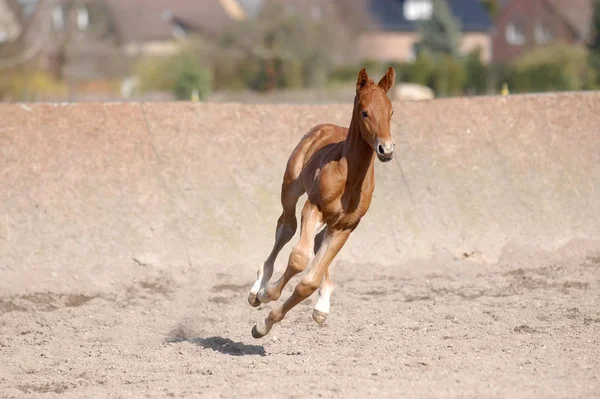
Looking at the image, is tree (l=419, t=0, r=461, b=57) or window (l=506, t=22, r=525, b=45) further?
window (l=506, t=22, r=525, b=45)

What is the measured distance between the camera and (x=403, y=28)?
69.0 m

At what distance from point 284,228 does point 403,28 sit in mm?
61708

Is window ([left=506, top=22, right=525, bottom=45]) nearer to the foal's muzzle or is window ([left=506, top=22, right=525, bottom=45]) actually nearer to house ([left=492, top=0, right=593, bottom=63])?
house ([left=492, top=0, right=593, bottom=63])

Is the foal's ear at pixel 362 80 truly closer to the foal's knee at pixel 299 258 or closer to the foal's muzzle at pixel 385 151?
the foal's muzzle at pixel 385 151

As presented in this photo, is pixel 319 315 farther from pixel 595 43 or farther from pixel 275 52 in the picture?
pixel 275 52

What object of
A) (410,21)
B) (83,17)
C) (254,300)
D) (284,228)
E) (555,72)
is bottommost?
(410,21)

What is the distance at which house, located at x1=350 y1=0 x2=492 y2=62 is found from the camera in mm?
66125

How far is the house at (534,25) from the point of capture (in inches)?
2452

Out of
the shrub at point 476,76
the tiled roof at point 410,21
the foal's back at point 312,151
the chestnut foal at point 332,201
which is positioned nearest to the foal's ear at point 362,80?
the chestnut foal at point 332,201

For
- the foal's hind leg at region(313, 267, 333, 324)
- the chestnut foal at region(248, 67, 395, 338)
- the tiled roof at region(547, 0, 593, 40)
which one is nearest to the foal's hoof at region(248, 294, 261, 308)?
the chestnut foal at region(248, 67, 395, 338)

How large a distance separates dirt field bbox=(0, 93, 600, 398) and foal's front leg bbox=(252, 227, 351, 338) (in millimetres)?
381

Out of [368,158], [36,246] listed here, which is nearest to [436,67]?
[36,246]

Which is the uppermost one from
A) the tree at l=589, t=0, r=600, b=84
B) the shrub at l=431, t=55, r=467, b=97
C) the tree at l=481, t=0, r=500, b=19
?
the tree at l=589, t=0, r=600, b=84

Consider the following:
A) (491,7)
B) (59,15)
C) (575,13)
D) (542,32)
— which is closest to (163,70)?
(59,15)
